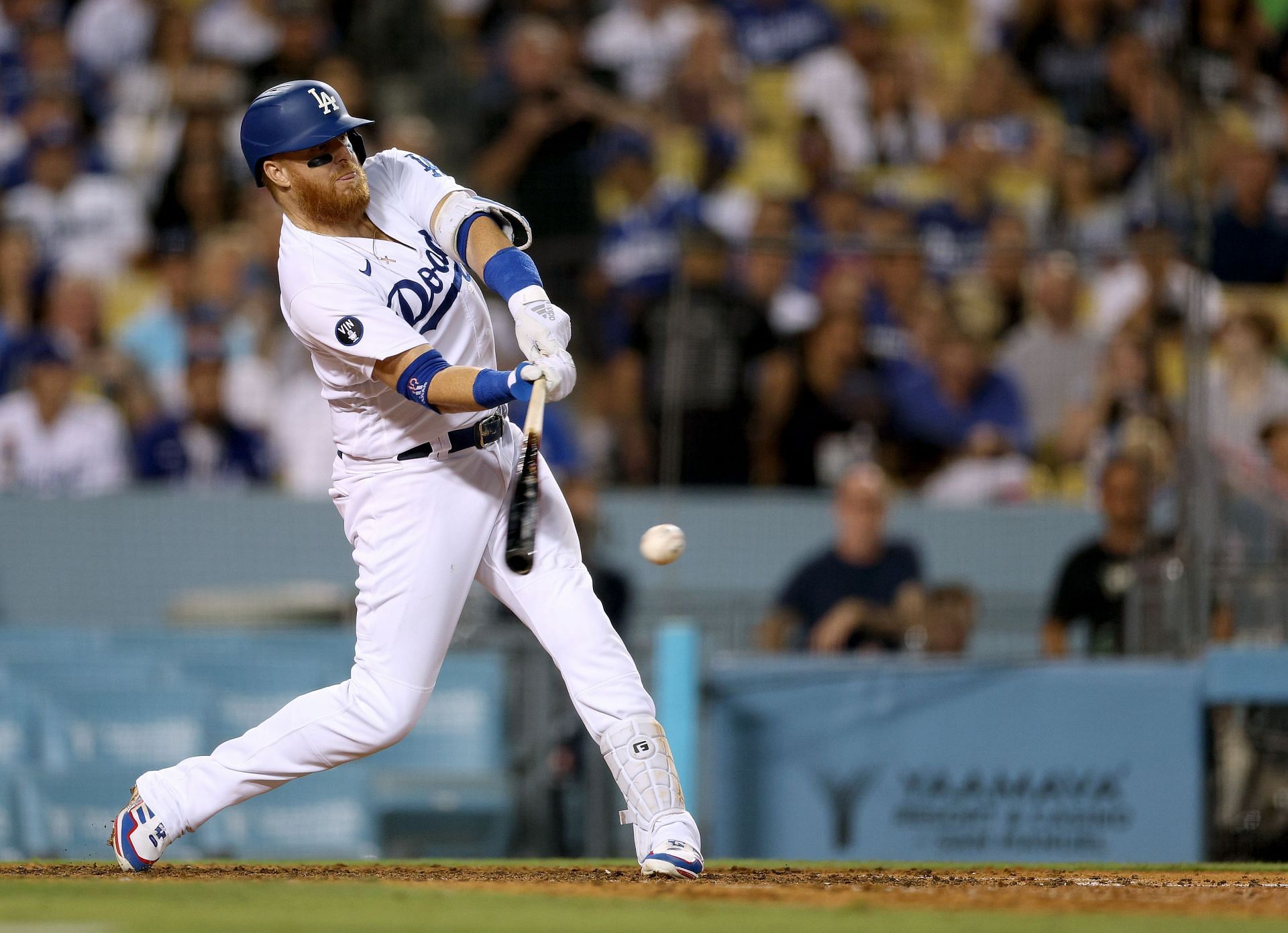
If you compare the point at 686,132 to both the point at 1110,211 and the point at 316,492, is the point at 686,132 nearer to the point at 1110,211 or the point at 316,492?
the point at 1110,211

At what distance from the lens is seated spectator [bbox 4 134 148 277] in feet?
33.2

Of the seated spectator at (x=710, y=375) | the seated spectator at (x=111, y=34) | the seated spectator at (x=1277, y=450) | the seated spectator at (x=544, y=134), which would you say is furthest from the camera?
the seated spectator at (x=111, y=34)

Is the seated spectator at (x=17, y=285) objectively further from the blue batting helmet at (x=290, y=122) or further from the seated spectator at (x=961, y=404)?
the blue batting helmet at (x=290, y=122)

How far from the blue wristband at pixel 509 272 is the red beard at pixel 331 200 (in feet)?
1.31

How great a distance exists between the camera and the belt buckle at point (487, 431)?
478 centimetres

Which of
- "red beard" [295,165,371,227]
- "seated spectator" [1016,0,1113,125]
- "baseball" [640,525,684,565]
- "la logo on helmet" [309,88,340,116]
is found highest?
"seated spectator" [1016,0,1113,125]

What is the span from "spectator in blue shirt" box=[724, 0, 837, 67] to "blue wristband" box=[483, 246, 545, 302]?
6.71 m

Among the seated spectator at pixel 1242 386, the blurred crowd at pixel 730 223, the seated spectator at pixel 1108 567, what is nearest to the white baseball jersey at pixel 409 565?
the seated spectator at pixel 1108 567

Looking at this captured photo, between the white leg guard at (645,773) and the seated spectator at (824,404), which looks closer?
the white leg guard at (645,773)

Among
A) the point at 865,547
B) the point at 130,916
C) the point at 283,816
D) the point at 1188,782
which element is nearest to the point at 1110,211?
the point at 865,547

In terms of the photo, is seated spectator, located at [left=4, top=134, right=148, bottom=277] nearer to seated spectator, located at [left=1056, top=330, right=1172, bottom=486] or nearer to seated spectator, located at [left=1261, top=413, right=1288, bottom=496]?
seated spectator, located at [left=1056, top=330, right=1172, bottom=486]

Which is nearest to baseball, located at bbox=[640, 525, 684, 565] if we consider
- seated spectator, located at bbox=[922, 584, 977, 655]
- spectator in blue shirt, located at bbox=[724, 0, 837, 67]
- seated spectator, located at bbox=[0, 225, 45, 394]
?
seated spectator, located at bbox=[922, 584, 977, 655]

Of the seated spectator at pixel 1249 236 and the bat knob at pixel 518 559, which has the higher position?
the seated spectator at pixel 1249 236

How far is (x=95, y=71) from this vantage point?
440 inches
